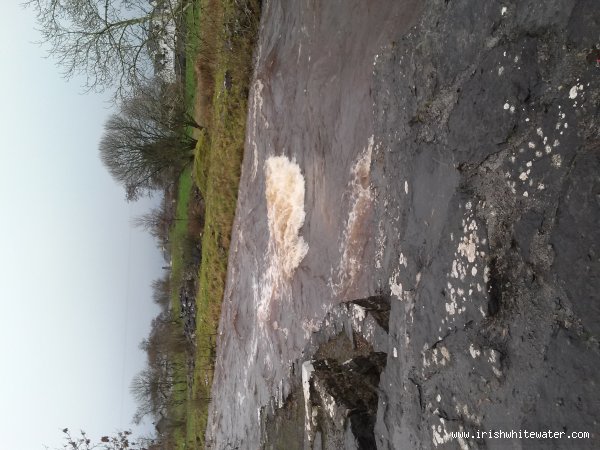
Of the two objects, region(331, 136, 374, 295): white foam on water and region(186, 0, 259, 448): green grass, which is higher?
region(186, 0, 259, 448): green grass

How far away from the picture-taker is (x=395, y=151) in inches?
152

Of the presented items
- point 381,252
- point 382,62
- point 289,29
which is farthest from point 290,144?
point 381,252

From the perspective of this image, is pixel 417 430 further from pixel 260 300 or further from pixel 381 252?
pixel 260 300

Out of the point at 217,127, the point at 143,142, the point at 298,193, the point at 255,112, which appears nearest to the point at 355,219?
the point at 298,193

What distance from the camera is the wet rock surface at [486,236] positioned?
1793mm

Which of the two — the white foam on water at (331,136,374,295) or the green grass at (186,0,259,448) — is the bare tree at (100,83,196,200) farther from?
the white foam on water at (331,136,374,295)

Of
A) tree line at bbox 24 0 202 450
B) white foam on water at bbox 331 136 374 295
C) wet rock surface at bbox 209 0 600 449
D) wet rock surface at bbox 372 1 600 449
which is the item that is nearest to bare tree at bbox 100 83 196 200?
tree line at bbox 24 0 202 450

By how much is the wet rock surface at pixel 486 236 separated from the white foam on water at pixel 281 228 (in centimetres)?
242

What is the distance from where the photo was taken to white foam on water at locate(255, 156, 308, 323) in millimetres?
6590

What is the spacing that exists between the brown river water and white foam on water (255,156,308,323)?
0.01 metres

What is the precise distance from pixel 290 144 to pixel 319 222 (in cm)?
167

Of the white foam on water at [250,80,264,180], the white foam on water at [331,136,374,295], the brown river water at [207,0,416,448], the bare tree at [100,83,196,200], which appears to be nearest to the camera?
the white foam on water at [331,136,374,295]

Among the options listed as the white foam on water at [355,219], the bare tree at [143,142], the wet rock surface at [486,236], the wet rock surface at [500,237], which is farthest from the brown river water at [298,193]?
the bare tree at [143,142]

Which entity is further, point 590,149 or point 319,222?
point 319,222
